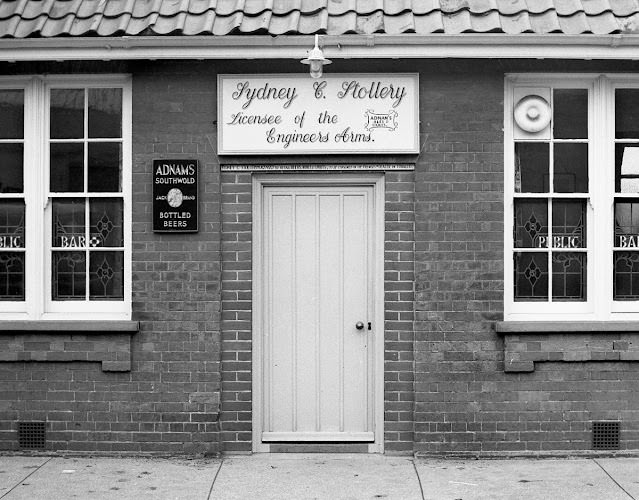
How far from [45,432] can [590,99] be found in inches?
224

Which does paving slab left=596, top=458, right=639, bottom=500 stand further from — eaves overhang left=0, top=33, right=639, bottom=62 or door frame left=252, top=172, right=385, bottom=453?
eaves overhang left=0, top=33, right=639, bottom=62

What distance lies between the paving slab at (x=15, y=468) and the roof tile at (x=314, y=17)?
3.66 m

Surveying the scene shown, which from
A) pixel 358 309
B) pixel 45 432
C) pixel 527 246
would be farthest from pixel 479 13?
pixel 45 432

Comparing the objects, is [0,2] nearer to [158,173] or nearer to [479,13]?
[158,173]

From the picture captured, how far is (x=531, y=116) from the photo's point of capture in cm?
816

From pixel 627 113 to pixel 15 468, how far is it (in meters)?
6.17

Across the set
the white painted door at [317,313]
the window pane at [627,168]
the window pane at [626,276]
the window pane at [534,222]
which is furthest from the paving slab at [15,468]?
the window pane at [627,168]

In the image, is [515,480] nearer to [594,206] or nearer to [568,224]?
[568,224]

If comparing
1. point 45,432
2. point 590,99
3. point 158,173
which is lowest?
point 45,432

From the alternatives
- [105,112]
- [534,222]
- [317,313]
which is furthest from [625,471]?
[105,112]

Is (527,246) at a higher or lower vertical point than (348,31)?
lower

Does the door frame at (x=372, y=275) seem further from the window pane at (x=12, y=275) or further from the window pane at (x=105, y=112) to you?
the window pane at (x=12, y=275)

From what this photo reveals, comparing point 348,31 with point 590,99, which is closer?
point 348,31

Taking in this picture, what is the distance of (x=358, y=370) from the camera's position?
827 centimetres
